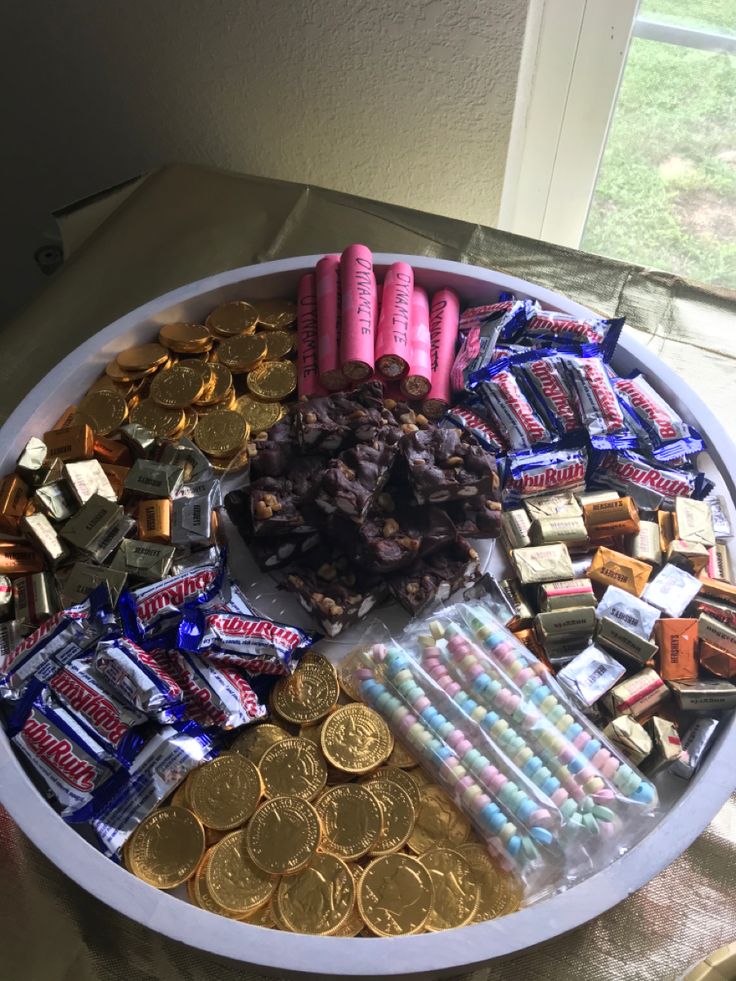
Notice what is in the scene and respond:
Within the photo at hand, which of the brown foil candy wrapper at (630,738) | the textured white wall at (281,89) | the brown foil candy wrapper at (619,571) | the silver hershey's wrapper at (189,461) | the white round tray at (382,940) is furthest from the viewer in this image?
the textured white wall at (281,89)

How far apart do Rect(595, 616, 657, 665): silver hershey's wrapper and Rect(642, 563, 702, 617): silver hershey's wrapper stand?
10cm

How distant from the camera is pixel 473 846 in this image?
4.58ft

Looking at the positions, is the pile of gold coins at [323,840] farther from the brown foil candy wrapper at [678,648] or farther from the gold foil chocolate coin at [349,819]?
the brown foil candy wrapper at [678,648]

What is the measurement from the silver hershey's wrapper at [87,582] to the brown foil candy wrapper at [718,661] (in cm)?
112

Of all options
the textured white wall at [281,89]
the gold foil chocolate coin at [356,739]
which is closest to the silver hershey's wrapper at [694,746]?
the gold foil chocolate coin at [356,739]

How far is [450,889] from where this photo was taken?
134 cm

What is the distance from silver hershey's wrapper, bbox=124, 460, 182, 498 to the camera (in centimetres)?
174

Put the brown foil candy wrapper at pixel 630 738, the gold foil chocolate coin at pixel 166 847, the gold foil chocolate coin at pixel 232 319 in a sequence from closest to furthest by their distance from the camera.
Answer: the gold foil chocolate coin at pixel 166 847, the brown foil candy wrapper at pixel 630 738, the gold foil chocolate coin at pixel 232 319

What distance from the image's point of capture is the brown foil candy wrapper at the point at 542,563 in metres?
1.66

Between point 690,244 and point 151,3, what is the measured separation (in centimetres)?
195

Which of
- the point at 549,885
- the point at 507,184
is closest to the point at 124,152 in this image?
the point at 507,184

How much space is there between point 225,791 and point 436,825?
0.37 meters

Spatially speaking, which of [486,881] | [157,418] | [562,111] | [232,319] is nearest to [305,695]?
[486,881]

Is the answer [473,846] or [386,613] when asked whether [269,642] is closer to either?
[386,613]
